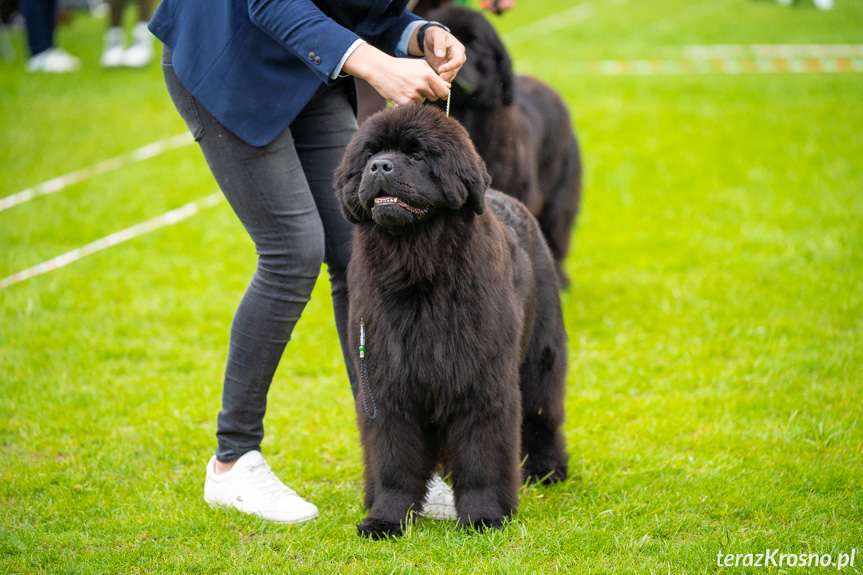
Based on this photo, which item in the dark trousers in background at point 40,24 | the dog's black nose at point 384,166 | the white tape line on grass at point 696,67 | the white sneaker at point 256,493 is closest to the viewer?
the dog's black nose at point 384,166

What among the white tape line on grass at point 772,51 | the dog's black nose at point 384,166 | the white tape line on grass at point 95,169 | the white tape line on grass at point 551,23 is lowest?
the white tape line on grass at point 551,23

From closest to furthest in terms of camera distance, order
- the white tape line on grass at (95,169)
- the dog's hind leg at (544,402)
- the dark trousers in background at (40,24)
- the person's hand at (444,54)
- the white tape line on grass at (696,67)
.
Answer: the person's hand at (444,54) → the dog's hind leg at (544,402) → the white tape line on grass at (95,169) → the dark trousers in background at (40,24) → the white tape line on grass at (696,67)

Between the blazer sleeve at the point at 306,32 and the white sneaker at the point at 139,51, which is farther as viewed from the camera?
the white sneaker at the point at 139,51

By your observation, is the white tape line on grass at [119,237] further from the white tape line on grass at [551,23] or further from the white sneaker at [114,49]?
the white tape line on grass at [551,23]

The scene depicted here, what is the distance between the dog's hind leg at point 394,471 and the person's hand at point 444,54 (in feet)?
3.90

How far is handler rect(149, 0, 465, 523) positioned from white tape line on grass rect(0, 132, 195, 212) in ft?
17.1

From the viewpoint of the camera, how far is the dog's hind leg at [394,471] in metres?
2.78

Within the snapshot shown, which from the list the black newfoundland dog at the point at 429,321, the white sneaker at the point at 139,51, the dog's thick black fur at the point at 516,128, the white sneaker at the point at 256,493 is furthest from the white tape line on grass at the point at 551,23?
the white sneaker at the point at 256,493

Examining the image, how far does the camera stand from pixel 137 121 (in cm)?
985

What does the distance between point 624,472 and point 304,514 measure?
1.29m

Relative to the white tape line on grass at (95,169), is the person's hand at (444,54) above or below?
above

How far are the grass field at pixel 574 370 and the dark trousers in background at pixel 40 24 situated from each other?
124 cm

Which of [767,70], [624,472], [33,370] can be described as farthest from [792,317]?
[767,70]

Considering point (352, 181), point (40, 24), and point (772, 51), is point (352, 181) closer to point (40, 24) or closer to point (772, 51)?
point (40, 24)
